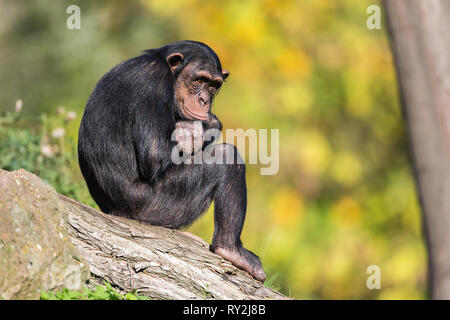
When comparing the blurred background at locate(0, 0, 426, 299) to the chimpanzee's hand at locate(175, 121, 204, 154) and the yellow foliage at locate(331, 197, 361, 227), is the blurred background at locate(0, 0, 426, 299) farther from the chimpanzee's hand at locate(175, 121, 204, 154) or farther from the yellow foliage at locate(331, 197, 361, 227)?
the chimpanzee's hand at locate(175, 121, 204, 154)

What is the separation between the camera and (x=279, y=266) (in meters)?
8.88

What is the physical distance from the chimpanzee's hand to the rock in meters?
1.09

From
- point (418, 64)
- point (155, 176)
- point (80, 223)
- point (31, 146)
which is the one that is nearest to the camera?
point (418, 64)

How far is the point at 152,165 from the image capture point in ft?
15.6

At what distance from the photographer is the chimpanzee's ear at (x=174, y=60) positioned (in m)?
5.12

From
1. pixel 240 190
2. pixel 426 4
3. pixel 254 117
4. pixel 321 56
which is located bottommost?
pixel 240 190

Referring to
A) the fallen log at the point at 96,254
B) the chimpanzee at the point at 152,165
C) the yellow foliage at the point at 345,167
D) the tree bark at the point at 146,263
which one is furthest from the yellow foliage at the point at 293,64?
the tree bark at the point at 146,263

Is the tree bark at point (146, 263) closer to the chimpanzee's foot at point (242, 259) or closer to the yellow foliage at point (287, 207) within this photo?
the chimpanzee's foot at point (242, 259)

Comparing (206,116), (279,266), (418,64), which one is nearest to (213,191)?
(206,116)

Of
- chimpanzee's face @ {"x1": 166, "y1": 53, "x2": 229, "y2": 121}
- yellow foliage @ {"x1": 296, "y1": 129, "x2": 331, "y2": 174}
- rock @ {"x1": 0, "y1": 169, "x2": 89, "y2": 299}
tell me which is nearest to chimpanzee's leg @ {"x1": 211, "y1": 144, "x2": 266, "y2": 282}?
chimpanzee's face @ {"x1": 166, "y1": 53, "x2": 229, "y2": 121}

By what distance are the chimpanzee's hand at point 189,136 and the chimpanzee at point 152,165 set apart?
0.06 feet

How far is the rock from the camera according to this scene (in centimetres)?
380

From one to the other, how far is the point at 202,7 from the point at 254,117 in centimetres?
215

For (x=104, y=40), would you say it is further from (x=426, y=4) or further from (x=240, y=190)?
(x=426, y=4)
